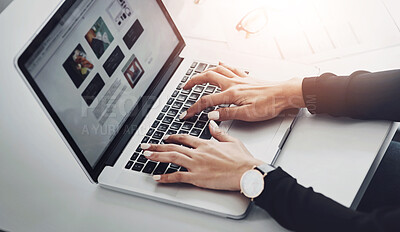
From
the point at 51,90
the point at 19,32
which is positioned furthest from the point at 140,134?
the point at 19,32

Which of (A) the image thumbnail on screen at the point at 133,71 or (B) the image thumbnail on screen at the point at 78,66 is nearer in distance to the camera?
(B) the image thumbnail on screen at the point at 78,66

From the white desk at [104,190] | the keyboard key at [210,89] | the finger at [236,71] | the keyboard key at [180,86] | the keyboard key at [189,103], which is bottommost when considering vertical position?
the white desk at [104,190]

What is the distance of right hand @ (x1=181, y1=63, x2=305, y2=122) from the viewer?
0.95 metres

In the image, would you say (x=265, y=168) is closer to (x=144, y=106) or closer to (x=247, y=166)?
(x=247, y=166)

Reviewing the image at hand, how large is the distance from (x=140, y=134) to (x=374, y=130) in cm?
49

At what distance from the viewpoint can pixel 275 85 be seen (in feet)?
3.24

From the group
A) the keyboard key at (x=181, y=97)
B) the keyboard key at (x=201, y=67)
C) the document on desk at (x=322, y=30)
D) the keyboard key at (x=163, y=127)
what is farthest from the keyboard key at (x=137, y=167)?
the document on desk at (x=322, y=30)

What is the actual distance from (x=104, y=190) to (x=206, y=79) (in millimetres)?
350

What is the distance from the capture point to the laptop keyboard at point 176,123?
0.91 m

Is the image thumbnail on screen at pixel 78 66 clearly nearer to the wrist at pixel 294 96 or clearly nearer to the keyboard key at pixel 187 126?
A: the keyboard key at pixel 187 126

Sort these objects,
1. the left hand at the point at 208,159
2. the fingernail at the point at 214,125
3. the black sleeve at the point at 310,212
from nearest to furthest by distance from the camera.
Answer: the black sleeve at the point at 310,212 → the left hand at the point at 208,159 → the fingernail at the point at 214,125

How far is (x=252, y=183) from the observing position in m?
0.81

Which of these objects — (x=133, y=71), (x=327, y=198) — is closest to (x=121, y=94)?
(x=133, y=71)

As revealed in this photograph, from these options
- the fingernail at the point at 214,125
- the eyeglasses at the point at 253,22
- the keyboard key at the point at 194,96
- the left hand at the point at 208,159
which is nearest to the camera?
the left hand at the point at 208,159
